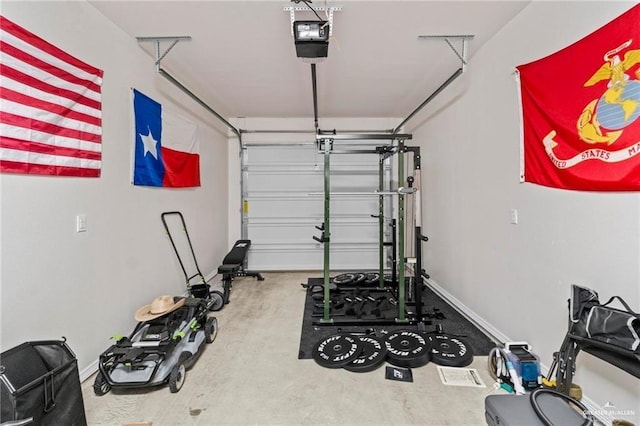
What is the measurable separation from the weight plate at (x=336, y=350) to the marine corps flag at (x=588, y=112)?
6.48 ft

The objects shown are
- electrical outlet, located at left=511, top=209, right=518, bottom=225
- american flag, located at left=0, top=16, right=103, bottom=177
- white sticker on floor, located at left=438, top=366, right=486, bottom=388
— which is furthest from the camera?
electrical outlet, located at left=511, top=209, right=518, bottom=225

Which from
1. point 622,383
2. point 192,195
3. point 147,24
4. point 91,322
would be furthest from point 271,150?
point 622,383

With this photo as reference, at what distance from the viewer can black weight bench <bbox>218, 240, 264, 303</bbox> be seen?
400 centimetres

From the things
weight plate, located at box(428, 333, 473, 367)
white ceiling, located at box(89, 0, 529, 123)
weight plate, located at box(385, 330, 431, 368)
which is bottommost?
weight plate, located at box(428, 333, 473, 367)

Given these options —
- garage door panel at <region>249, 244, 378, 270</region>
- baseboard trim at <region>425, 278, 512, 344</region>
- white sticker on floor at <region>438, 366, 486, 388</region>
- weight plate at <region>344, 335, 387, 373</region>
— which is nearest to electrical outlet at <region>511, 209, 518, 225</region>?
baseboard trim at <region>425, 278, 512, 344</region>

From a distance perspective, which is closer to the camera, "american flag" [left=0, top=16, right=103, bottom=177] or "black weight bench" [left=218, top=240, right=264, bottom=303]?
"american flag" [left=0, top=16, right=103, bottom=177]

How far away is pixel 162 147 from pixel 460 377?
3618 mm

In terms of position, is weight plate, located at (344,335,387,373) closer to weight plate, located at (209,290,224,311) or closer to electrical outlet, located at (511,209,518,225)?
electrical outlet, located at (511,209,518,225)

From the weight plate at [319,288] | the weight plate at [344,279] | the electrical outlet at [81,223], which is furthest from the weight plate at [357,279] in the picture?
the electrical outlet at [81,223]

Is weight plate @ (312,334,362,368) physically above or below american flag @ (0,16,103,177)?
below

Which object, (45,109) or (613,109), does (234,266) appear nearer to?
(45,109)

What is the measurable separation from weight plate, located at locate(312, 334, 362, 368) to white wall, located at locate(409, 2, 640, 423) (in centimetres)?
138

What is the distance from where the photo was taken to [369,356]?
95.0 inches

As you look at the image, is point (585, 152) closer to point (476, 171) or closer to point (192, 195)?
point (476, 171)
